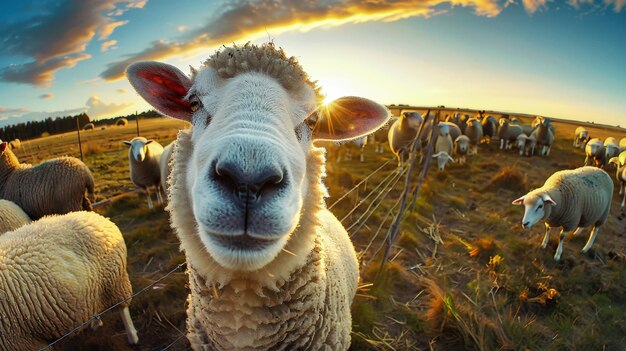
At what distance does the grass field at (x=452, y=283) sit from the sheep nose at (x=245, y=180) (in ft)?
9.25

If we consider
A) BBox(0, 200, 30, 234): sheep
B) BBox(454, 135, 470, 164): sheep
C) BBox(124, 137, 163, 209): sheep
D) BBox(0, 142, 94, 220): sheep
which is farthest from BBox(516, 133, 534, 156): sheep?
BBox(0, 200, 30, 234): sheep

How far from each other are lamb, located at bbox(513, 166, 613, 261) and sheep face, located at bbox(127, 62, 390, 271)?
203 inches

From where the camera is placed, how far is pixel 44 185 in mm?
5805

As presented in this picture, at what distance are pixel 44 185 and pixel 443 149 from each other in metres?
12.6

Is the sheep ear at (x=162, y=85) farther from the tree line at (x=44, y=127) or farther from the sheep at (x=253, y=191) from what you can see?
the tree line at (x=44, y=127)

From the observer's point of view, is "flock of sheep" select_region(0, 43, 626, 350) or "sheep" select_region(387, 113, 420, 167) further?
"sheep" select_region(387, 113, 420, 167)

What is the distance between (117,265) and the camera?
3496 millimetres

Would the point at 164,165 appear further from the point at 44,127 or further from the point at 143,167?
the point at 44,127

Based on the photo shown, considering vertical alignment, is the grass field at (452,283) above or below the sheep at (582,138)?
below

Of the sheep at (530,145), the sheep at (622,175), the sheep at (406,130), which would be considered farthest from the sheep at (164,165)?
the sheep at (530,145)

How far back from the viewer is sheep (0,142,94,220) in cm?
576

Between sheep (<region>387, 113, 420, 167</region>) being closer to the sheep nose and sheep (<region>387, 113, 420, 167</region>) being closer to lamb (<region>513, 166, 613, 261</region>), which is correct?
lamb (<region>513, 166, 613, 261</region>)

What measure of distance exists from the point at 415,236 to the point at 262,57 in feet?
17.7

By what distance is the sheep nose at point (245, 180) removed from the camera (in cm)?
115
